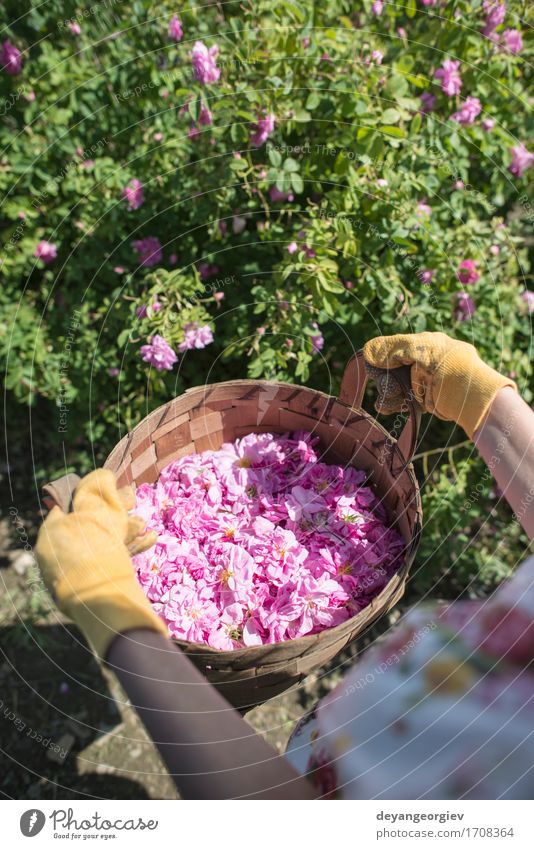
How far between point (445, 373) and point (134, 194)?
1113 millimetres

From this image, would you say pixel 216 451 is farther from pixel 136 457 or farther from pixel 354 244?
pixel 354 244

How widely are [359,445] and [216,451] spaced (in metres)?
0.37

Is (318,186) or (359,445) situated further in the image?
(318,186)

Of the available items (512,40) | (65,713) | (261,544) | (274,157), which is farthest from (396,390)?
(65,713)

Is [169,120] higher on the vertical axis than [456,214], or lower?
higher

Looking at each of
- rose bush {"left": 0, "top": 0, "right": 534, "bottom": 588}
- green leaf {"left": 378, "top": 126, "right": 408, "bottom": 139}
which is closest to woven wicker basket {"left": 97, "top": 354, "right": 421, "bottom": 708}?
rose bush {"left": 0, "top": 0, "right": 534, "bottom": 588}

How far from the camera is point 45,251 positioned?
187cm

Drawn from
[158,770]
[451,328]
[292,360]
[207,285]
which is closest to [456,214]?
[451,328]

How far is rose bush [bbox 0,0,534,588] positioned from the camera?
4.97 feet

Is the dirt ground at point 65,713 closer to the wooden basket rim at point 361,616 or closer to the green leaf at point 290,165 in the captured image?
the wooden basket rim at point 361,616

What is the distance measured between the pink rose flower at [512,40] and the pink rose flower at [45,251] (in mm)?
1549

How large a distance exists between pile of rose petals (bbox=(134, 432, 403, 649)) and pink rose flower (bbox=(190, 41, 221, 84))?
0.93 m

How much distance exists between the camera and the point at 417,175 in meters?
1.65

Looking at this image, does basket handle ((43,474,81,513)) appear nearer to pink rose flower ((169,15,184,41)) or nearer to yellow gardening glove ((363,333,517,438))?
yellow gardening glove ((363,333,517,438))
